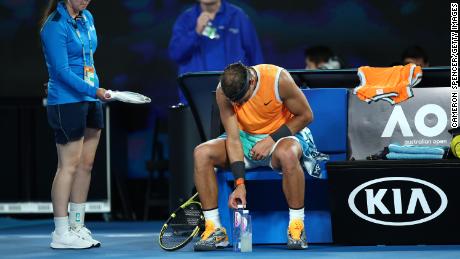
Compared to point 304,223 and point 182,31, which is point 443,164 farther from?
point 182,31

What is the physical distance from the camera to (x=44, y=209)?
9.45m

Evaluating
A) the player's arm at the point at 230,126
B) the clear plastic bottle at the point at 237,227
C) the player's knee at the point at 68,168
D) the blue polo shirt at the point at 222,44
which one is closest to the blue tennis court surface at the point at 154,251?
the clear plastic bottle at the point at 237,227

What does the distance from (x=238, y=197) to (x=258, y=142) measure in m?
0.40

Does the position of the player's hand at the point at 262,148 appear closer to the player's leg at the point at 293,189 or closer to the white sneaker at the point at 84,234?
the player's leg at the point at 293,189

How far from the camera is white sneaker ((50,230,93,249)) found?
6133 mm

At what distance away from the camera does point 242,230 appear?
5.87 metres

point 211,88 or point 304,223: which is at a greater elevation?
point 211,88

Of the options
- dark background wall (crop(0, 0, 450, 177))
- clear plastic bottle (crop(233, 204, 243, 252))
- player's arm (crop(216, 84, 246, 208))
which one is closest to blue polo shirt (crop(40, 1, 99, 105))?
player's arm (crop(216, 84, 246, 208))

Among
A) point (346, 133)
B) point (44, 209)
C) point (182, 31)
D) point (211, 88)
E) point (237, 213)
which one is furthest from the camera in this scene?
point (44, 209)

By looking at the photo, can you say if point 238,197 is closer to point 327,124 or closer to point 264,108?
point 264,108

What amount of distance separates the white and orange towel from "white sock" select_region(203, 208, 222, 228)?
4.34 ft

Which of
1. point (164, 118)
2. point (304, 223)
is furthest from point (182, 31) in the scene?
point (304, 223)

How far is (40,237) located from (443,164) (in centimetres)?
304

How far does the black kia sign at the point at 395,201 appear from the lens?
19.5 ft
